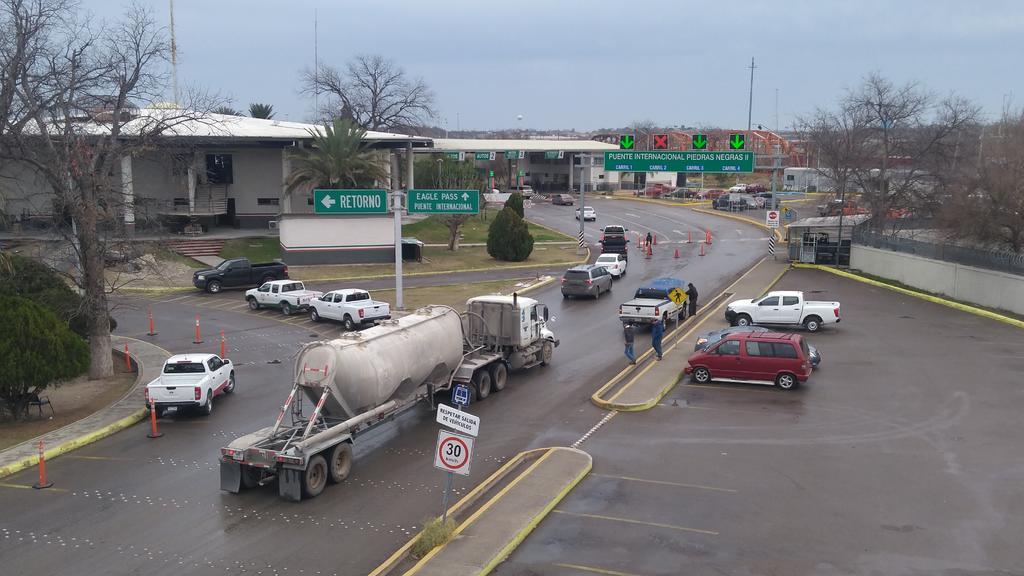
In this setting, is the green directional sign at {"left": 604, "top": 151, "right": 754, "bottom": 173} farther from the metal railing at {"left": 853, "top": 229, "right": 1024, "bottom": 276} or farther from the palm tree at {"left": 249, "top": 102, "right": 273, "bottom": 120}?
the palm tree at {"left": 249, "top": 102, "right": 273, "bottom": 120}

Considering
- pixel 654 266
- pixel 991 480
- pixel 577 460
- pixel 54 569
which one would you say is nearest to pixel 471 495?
pixel 577 460

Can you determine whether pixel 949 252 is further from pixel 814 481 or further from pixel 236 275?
pixel 236 275

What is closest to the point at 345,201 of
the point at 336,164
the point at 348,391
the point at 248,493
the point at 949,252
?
the point at 336,164

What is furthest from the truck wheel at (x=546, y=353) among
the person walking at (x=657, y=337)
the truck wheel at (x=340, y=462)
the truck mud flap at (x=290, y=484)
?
the truck mud flap at (x=290, y=484)

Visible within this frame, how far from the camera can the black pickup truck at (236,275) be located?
141 feet

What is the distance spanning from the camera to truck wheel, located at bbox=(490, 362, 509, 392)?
23.2 metres

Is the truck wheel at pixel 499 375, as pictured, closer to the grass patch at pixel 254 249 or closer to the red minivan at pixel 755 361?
the red minivan at pixel 755 361

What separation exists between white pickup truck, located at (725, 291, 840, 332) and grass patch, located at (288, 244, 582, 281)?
21.6 meters

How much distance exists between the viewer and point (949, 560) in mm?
12516

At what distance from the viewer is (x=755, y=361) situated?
23.4 metres

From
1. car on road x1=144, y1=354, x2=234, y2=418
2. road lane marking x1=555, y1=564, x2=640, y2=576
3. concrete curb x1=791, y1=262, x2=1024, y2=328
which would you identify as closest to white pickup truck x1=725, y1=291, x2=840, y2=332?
concrete curb x1=791, y1=262, x2=1024, y2=328

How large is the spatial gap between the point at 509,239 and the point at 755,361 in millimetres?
31064

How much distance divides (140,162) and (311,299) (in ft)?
103

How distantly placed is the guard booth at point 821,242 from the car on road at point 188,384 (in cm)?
3888
